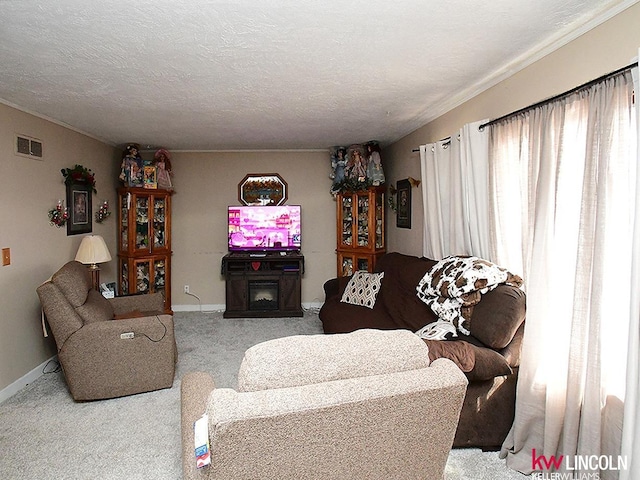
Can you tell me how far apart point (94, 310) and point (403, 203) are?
347 centimetres

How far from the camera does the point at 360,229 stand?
18.5 feet

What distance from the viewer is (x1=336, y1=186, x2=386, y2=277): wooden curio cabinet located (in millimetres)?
5426

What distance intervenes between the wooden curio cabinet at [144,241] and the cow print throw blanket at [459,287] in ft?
12.7

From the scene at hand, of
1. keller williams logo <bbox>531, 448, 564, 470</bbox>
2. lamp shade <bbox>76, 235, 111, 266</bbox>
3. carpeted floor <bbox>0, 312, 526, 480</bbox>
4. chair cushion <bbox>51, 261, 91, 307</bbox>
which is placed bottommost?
carpeted floor <bbox>0, 312, 526, 480</bbox>

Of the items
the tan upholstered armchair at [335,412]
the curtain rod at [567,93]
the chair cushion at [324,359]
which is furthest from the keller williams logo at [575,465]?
the curtain rod at [567,93]

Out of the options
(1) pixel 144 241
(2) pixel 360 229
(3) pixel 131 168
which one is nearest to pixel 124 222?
(1) pixel 144 241

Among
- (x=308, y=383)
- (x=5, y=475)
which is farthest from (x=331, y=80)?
(x=5, y=475)

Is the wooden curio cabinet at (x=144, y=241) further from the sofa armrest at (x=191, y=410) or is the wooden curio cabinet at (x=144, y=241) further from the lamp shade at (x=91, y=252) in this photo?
the sofa armrest at (x=191, y=410)

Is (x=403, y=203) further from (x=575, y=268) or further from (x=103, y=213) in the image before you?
(x=103, y=213)

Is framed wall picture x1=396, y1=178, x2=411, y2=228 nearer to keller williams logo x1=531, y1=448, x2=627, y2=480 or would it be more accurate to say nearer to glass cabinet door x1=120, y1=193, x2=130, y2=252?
keller williams logo x1=531, y1=448, x2=627, y2=480

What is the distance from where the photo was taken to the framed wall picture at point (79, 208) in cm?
423

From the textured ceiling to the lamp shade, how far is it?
121cm

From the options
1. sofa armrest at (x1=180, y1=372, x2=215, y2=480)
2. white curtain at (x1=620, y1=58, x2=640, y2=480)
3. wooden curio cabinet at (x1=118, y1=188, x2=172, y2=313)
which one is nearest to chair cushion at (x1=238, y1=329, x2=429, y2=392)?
sofa armrest at (x1=180, y1=372, x2=215, y2=480)

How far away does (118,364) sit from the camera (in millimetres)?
3166
